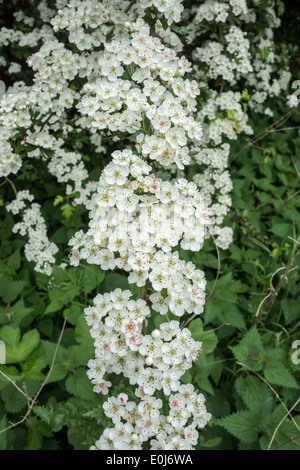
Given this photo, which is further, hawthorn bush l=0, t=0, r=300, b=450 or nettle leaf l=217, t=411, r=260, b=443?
nettle leaf l=217, t=411, r=260, b=443

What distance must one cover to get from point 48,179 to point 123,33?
1780 mm

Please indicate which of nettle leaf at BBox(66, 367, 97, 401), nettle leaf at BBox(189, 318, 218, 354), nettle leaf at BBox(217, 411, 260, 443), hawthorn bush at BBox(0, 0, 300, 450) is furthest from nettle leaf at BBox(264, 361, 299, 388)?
nettle leaf at BBox(66, 367, 97, 401)

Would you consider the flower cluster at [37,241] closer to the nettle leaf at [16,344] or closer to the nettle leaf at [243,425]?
the nettle leaf at [16,344]

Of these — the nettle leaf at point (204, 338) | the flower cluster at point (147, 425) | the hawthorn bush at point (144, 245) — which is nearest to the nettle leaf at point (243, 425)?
the hawthorn bush at point (144, 245)

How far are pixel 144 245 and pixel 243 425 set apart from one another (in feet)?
4.27

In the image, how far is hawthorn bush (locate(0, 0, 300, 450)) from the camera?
1485 mm

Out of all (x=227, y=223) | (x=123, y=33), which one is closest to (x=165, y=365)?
(x=123, y=33)

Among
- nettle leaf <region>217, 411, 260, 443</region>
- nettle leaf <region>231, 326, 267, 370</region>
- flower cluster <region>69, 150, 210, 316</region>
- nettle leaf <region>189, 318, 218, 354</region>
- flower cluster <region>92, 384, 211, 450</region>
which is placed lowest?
nettle leaf <region>217, 411, 260, 443</region>

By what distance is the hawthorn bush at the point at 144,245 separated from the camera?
4.87 feet

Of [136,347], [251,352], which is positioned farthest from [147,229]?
[251,352]

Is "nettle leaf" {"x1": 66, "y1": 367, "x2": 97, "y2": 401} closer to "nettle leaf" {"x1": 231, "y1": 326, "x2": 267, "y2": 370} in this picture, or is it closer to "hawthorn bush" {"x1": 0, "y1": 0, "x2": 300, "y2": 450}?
"hawthorn bush" {"x1": 0, "y1": 0, "x2": 300, "y2": 450}

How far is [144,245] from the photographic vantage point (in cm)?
144

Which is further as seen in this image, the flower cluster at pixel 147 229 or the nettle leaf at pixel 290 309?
the nettle leaf at pixel 290 309

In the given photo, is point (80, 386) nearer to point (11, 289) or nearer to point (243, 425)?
point (243, 425)
